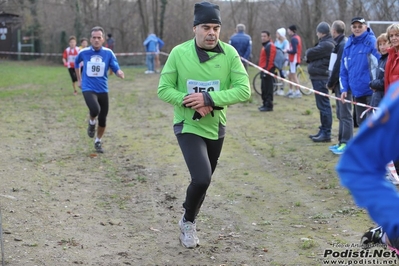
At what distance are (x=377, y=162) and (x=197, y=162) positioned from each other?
322cm

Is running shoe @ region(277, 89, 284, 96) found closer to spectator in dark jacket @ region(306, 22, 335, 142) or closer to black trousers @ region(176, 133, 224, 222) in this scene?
spectator in dark jacket @ region(306, 22, 335, 142)

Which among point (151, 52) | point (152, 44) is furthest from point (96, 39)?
point (152, 44)

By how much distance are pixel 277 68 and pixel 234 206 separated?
10.9 m

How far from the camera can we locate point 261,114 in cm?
1577

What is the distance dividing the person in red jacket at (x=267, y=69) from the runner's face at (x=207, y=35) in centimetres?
1042

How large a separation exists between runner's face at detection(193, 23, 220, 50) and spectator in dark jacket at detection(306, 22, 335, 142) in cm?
627

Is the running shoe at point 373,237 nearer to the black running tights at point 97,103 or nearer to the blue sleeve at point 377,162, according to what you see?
the blue sleeve at point 377,162

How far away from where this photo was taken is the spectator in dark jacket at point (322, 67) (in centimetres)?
1155

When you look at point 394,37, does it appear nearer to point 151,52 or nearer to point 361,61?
point 361,61

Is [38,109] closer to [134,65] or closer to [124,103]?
[124,103]

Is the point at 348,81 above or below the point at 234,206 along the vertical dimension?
above

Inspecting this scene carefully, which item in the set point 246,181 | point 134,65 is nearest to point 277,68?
point 246,181

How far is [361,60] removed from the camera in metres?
9.30

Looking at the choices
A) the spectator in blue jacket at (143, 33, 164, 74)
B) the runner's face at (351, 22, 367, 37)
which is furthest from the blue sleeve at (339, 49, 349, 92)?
the spectator in blue jacket at (143, 33, 164, 74)
